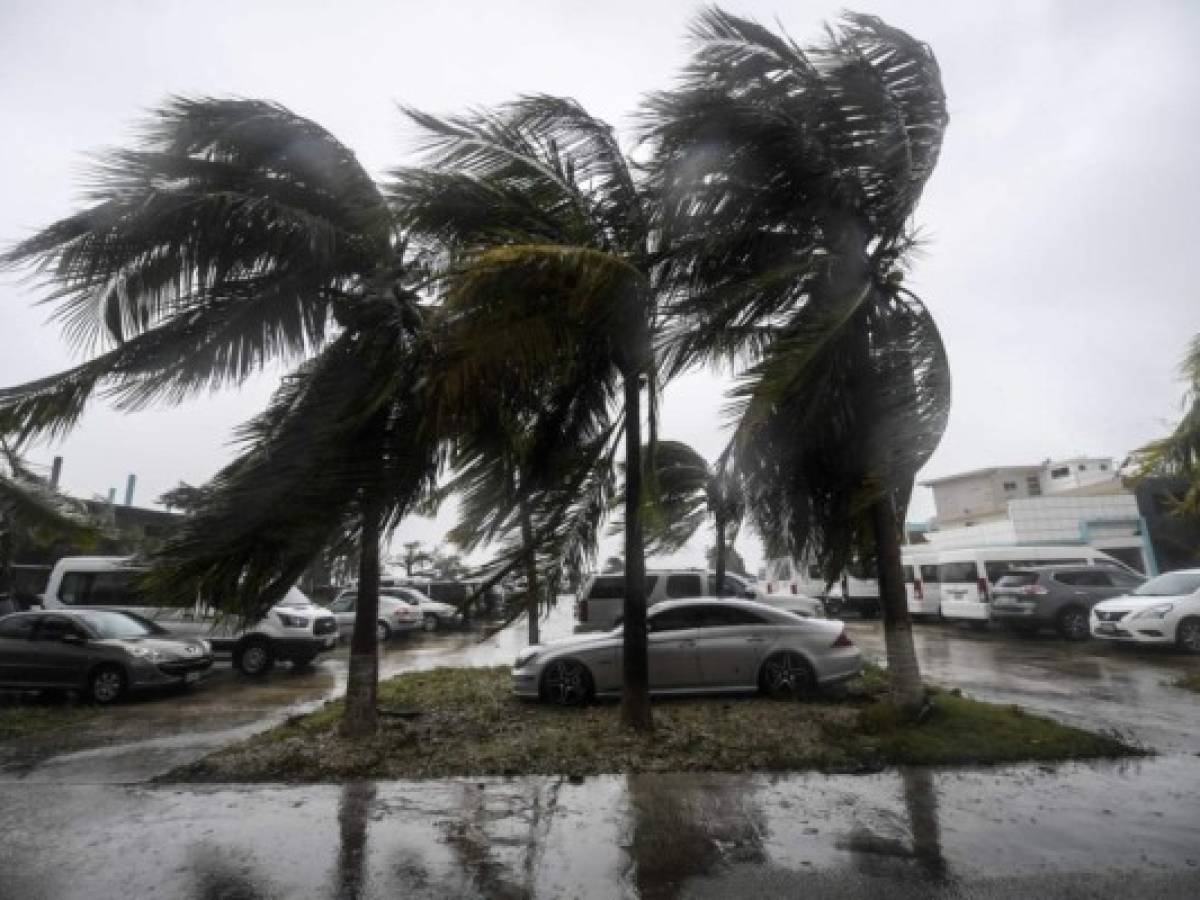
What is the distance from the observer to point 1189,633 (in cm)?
1300

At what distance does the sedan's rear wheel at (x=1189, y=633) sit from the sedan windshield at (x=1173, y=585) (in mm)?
545

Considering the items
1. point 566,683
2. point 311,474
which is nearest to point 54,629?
point 566,683

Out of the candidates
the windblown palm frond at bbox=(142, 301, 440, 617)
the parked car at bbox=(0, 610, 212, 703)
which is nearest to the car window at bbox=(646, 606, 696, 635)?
the windblown palm frond at bbox=(142, 301, 440, 617)

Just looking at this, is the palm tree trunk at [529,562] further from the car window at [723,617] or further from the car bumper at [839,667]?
the car bumper at [839,667]

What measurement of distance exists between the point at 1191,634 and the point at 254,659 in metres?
17.1

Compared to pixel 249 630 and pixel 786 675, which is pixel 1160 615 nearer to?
pixel 786 675

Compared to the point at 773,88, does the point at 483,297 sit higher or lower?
lower

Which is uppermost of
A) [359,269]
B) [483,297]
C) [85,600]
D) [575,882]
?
[359,269]

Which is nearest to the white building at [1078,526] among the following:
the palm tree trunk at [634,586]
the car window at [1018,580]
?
the car window at [1018,580]

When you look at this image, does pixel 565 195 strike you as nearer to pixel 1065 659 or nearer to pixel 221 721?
pixel 221 721

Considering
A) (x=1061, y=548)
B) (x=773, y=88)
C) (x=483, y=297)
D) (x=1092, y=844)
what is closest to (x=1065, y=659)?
(x=1061, y=548)

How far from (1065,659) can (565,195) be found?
41.6ft

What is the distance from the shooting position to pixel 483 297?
4.99 m

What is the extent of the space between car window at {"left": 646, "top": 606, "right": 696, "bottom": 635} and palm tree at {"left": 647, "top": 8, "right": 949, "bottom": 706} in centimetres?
330
